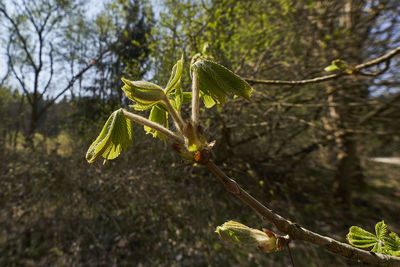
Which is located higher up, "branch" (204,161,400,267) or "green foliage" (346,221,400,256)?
"branch" (204,161,400,267)

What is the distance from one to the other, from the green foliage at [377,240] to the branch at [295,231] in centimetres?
14

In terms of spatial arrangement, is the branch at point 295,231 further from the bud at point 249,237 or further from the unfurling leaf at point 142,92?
the unfurling leaf at point 142,92

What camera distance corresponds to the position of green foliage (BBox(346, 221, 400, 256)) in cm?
48

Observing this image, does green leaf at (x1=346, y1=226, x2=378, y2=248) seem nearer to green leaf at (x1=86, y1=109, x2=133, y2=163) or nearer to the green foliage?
the green foliage

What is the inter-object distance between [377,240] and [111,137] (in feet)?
2.01

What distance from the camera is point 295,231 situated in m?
0.33

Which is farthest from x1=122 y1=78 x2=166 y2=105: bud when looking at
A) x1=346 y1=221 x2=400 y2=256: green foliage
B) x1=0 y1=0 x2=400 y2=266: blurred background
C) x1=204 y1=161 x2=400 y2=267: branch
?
x1=0 y1=0 x2=400 y2=266: blurred background

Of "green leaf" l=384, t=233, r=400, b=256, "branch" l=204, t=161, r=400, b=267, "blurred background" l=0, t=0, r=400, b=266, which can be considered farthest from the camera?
"blurred background" l=0, t=0, r=400, b=266

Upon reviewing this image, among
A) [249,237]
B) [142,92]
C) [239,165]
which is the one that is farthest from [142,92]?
[239,165]

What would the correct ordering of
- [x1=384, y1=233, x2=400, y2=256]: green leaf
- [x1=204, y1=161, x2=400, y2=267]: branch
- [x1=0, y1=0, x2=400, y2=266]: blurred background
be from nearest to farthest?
[x1=204, y1=161, x2=400, y2=267]: branch < [x1=384, y1=233, x2=400, y2=256]: green leaf < [x1=0, y1=0, x2=400, y2=266]: blurred background

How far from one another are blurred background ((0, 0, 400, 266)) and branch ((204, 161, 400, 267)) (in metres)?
1.93

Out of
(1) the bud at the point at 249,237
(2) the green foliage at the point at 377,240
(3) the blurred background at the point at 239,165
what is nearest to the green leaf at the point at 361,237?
(2) the green foliage at the point at 377,240

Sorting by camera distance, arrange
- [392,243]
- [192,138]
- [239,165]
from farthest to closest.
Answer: [239,165] → [392,243] → [192,138]

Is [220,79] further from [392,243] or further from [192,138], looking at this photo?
[392,243]
